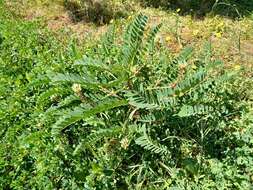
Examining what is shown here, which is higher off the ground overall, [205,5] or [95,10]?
[95,10]

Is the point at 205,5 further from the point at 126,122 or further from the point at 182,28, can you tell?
the point at 126,122

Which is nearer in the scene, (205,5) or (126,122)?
(126,122)

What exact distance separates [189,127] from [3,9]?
326 cm

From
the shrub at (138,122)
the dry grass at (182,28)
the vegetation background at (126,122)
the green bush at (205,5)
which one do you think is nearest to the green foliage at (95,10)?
the dry grass at (182,28)

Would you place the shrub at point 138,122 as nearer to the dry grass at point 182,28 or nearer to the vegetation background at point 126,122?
the vegetation background at point 126,122

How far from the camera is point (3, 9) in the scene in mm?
6188

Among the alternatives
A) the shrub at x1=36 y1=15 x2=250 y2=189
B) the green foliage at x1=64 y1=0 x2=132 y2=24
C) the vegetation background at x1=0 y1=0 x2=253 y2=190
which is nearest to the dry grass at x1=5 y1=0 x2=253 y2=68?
the green foliage at x1=64 y1=0 x2=132 y2=24

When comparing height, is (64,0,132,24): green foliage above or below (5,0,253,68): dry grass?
above

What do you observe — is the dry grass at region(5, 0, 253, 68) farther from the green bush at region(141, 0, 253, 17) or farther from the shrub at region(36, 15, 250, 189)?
the shrub at region(36, 15, 250, 189)

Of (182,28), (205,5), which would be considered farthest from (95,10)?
(205,5)

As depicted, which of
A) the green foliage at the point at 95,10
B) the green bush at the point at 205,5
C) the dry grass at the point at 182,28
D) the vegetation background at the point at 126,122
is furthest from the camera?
the green bush at the point at 205,5

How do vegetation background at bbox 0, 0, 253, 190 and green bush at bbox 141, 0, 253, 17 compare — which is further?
green bush at bbox 141, 0, 253, 17

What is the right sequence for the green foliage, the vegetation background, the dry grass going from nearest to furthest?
1. the vegetation background
2. the dry grass
3. the green foliage

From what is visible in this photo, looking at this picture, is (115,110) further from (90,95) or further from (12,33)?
(12,33)
